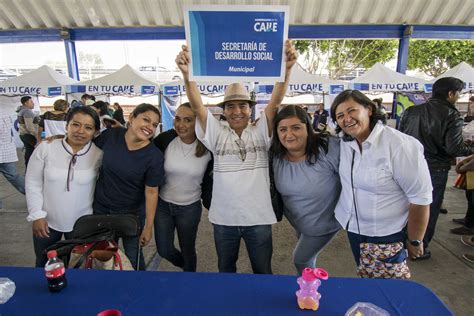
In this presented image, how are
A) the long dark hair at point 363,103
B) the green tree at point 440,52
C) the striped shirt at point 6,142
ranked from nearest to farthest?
the long dark hair at point 363,103, the striped shirt at point 6,142, the green tree at point 440,52

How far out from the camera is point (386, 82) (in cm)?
872

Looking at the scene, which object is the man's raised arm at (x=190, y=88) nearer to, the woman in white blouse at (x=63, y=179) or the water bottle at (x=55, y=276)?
the woman in white blouse at (x=63, y=179)

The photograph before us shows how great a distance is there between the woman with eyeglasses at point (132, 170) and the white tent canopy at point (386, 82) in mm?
7895

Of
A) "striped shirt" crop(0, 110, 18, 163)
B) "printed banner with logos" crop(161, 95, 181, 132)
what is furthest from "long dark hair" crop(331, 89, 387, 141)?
"printed banner with logos" crop(161, 95, 181, 132)

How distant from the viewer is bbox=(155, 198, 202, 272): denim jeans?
2.37m

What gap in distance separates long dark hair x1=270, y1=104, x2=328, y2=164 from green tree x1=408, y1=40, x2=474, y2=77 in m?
19.5

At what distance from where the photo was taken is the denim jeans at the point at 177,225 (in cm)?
237

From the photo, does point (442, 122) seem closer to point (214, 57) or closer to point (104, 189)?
point (214, 57)

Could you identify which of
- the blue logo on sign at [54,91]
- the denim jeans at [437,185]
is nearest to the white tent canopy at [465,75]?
the denim jeans at [437,185]

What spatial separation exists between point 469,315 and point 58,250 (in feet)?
9.88

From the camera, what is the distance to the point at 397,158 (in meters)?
1.63

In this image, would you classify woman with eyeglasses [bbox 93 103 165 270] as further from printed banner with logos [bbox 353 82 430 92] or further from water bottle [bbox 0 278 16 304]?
printed banner with logos [bbox 353 82 430 92]

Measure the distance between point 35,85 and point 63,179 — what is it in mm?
8439

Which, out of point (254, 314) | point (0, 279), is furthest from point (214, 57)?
point (0, 279)
